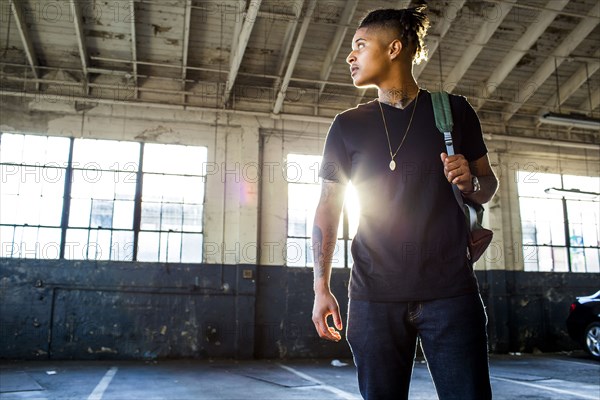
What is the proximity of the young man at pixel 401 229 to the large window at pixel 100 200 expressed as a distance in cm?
705

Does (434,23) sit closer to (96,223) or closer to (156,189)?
(156,189)

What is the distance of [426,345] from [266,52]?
7.31m

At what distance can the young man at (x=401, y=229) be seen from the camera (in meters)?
1.34

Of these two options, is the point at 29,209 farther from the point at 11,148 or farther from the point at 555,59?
the point at 555,59

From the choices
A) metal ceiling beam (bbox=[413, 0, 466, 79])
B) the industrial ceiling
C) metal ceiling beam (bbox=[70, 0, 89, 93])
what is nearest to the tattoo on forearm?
the industrial ceiling

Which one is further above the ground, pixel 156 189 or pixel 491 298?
pixel 156 189

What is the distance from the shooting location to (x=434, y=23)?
732cm

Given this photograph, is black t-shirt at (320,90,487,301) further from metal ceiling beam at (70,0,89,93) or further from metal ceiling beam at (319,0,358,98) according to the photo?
metal ceiling beam at (70,0,89,93)

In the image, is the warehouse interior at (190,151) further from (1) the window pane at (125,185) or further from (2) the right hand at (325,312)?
(2) the right hand at (325,312)

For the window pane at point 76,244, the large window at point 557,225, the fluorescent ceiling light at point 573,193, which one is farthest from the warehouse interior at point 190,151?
the fluorescent ceiling light at point 573,193

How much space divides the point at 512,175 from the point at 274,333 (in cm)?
546

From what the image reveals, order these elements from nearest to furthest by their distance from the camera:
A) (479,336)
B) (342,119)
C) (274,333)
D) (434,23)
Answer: (479,336)
(342,119)
(434,23)
(274,333)

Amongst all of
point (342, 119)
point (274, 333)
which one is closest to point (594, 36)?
point (274, 333)

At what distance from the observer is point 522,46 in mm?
7762
